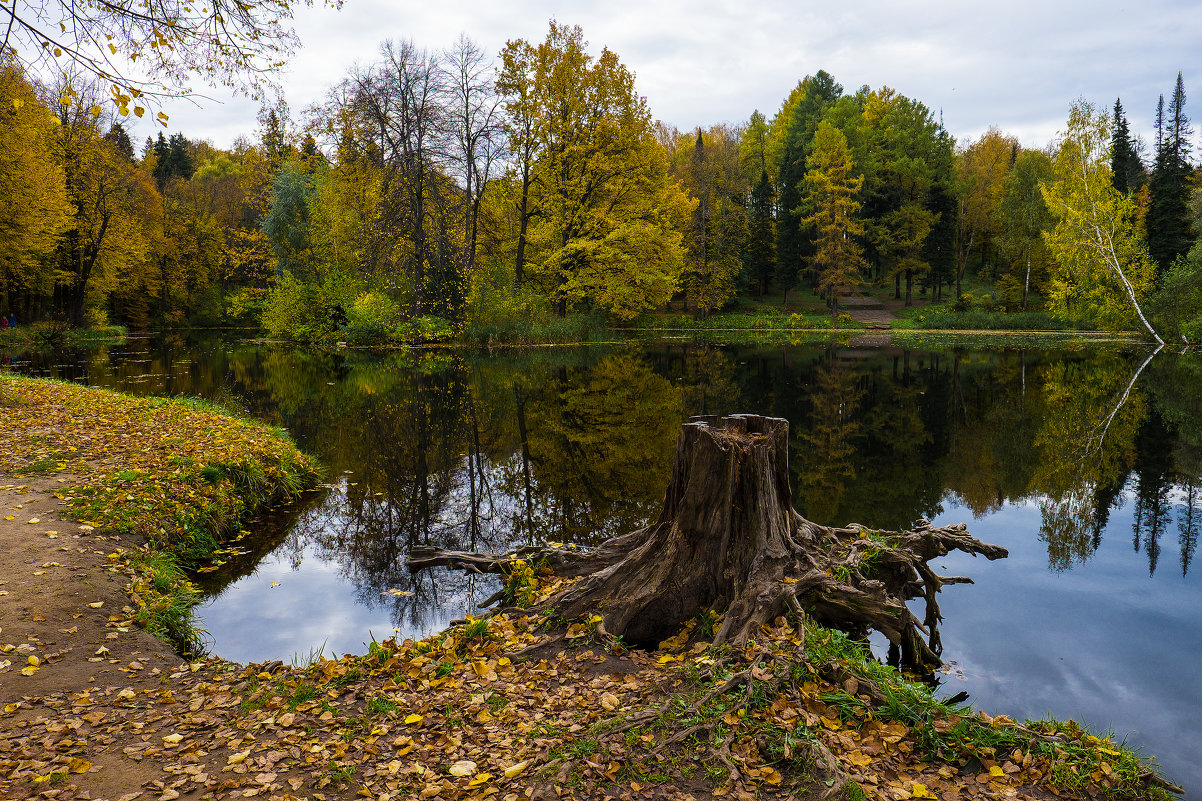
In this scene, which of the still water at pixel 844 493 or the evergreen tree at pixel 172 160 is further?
the evergreen tree at pixel 172 160

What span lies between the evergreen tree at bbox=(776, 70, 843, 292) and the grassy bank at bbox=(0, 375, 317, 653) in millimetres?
43818

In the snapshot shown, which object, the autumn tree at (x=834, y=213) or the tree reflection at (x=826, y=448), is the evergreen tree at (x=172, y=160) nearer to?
the autumn tree at (x=834, y=213)

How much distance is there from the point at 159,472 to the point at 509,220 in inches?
1294

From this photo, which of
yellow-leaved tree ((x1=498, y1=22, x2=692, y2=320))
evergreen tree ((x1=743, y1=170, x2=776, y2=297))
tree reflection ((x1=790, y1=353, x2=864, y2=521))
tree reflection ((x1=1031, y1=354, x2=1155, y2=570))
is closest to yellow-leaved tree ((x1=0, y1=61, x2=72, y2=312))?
yellow-leaved tree ((x1=498, y1=22, x2=692, y2=320))

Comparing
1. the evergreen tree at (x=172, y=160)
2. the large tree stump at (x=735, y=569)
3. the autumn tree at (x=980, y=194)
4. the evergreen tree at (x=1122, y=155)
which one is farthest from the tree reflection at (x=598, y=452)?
the evergreen tree at (x=172, y=160)

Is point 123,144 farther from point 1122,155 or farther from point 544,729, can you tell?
point 1122,155

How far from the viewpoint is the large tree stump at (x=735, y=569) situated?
17.7 feet

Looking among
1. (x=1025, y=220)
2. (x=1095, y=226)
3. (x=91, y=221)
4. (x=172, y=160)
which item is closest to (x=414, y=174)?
(x=91, y=221)

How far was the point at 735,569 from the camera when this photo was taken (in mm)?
5555

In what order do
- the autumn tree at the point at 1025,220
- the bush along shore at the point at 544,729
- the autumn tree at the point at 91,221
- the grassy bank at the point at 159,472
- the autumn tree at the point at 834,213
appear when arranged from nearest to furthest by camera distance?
the bush along shore at the point at 544,729, the grassy bank at the point at 159,472, the autumn tree at the point at 91,221, the autumn tree at the point at 834,213, the autumn tree at the point at 1025,220

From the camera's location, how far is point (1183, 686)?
5160 mm

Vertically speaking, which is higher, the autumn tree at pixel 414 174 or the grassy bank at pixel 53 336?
the autumn tree at pixel 414 174

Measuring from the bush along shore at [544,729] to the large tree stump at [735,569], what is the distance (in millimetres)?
227

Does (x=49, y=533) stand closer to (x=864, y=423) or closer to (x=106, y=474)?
(x=106, y=474)
